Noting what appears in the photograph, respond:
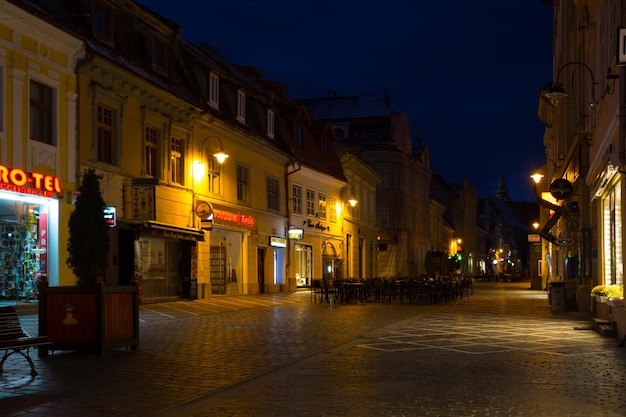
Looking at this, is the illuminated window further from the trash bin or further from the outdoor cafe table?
the outdoor cafe table

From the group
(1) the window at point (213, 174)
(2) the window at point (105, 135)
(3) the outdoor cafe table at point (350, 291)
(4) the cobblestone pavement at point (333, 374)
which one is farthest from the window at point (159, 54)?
(4) the cobblestone pavement at point (333, 374)

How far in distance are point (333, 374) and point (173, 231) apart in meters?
15.7

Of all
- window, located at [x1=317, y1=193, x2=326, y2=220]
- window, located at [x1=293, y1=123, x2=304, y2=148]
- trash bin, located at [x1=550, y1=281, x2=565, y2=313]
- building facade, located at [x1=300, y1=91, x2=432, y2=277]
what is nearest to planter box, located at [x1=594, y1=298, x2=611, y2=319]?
trash bin, located at [x1=550, y1=281, x2=565, y2=313]

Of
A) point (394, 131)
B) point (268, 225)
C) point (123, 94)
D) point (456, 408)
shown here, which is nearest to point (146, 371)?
point (456, 408)

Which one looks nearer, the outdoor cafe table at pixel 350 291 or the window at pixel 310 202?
the outdoor cafe table at pixel 350 291

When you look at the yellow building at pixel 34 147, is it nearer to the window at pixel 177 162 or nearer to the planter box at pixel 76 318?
the window at pixel 177 162

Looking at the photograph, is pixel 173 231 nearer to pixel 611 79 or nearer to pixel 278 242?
pixel 278 242

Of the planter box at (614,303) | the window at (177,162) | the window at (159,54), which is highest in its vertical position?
the window at (159,54)

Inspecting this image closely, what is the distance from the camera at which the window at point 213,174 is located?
29.1 m

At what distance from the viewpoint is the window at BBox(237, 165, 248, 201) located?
31781mm

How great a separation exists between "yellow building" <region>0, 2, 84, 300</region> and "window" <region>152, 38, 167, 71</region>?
526 centimetres

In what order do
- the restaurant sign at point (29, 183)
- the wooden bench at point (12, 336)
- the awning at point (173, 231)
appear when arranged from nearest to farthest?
the wooden bench at point (12, 336), the restaurant sign at point (29, 183), the awning at point (173, 231)

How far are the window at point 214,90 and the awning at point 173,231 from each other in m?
5.26

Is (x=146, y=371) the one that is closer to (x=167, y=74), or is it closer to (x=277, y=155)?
(x=167, y=74)
